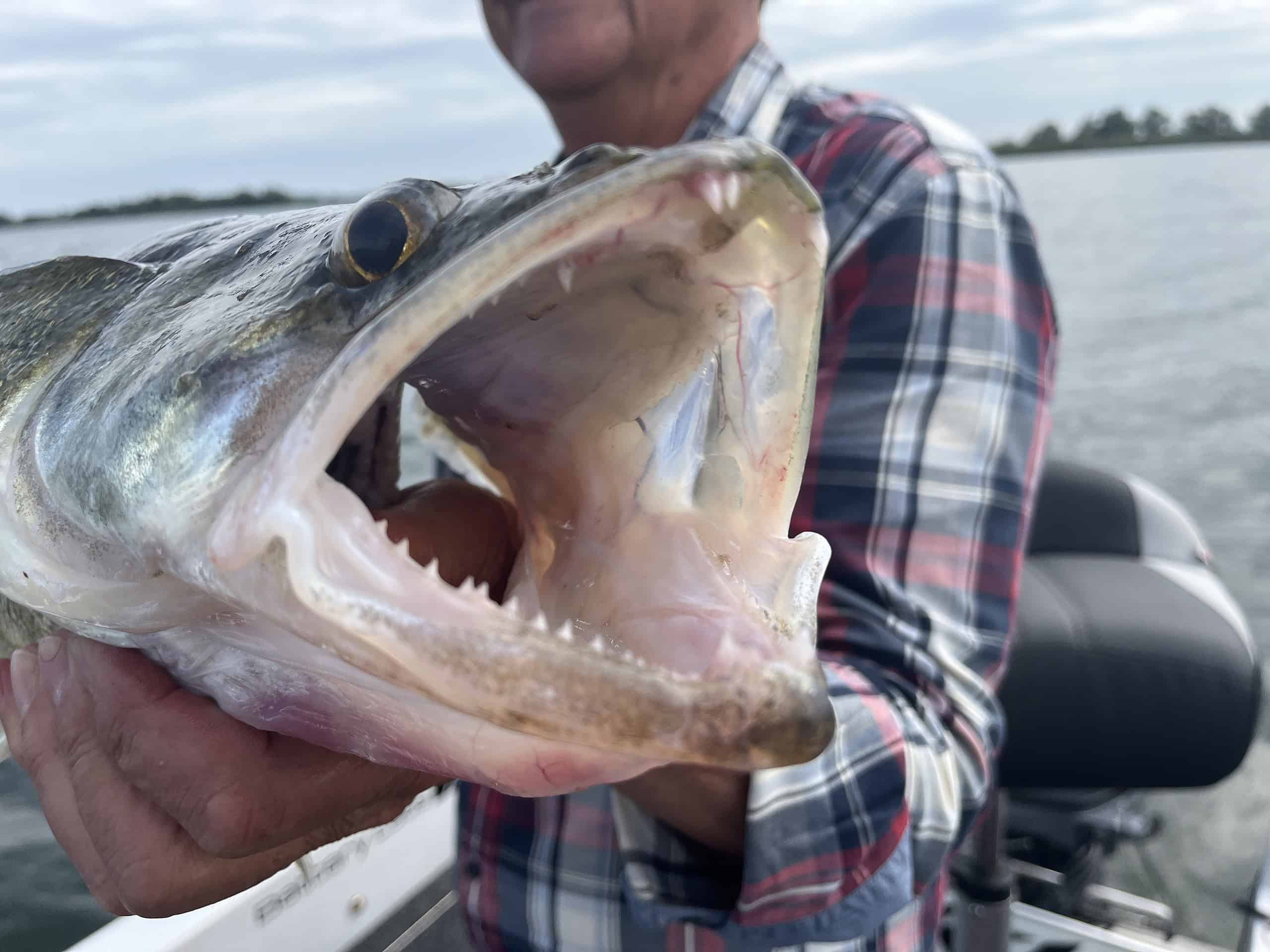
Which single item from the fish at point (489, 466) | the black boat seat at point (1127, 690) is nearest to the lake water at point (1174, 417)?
the fish at point (489, 466)

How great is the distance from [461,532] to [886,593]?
68cm

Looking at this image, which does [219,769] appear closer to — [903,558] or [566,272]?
[566,272]

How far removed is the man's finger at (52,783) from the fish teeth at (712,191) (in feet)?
3.11

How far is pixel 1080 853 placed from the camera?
8.35 feet

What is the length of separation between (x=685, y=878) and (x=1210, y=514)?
6319 mm

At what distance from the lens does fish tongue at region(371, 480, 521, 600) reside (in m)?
0.89

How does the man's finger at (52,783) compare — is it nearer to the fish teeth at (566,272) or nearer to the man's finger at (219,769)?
the man's finger at (219,769)

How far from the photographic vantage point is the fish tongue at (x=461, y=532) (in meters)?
0.89

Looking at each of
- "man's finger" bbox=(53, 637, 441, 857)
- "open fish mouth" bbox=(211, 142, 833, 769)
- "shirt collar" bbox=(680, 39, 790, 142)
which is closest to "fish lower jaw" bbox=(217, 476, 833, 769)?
"open fish mouth" bbox=(211, 142, 833, 769)

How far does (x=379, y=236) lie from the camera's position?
2.46 ft

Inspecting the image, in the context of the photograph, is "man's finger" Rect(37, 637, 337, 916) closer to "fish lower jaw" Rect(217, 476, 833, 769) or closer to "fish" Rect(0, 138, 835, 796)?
"fish" Rect(0, 138, 835, 796)

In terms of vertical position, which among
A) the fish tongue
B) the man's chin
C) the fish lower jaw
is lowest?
the fish tongue

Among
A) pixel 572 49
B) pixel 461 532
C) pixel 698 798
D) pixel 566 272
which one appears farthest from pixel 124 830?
pixel 572 49

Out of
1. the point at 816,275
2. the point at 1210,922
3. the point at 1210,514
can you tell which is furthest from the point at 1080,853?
the point at 1210,514
